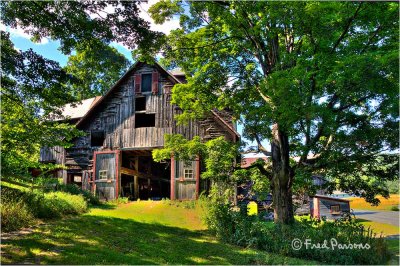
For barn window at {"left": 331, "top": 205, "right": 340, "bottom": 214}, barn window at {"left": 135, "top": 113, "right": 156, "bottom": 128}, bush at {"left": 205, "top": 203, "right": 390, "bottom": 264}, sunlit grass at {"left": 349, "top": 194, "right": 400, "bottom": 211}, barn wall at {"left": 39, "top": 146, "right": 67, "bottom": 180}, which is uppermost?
barn window at {"left": 135, "top": 113, "right": 156, "bottom": 128}

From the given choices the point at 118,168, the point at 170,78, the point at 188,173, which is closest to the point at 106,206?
the point at 118,168

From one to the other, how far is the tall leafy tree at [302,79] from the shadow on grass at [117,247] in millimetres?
3674

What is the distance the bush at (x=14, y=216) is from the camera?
925 cm

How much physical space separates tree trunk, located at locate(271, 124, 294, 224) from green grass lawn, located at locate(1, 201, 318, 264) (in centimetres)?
265

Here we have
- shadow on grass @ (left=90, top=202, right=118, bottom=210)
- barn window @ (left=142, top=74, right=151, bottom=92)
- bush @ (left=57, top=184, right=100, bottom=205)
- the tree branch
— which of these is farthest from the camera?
barn window @ (left=142, top=74, right=151, bottom=92)

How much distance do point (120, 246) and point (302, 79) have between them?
7084 mm

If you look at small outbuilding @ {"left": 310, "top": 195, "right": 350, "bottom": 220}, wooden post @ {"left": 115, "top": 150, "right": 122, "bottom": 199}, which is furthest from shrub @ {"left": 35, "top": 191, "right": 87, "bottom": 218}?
small outbuilding @ {"left": 310, "top": 195, "right": 350, "bottom": 220}

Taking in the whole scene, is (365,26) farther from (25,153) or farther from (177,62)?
(25,153)

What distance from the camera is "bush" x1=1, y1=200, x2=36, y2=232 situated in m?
9.25

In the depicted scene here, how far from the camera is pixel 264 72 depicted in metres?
13.8

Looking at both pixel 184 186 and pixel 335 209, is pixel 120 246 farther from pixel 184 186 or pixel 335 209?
pixel 335 209

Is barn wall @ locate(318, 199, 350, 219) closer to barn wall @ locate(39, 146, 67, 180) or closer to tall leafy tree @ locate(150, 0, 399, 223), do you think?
tall leafy tree @ locate(150, 0, 399, 223)

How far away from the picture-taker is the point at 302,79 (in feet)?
31.7

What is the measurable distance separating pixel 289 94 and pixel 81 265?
708cm
